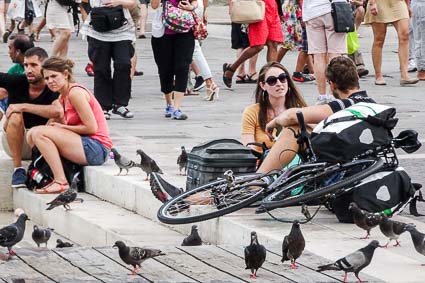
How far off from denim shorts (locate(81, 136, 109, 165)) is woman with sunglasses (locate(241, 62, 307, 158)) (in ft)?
5.79

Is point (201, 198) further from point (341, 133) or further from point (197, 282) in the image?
point (197, 282)

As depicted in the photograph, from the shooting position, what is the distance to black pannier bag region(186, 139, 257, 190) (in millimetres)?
8758

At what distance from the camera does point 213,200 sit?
27.2ft

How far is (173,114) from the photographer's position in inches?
543

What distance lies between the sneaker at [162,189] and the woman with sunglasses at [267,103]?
2.21ft

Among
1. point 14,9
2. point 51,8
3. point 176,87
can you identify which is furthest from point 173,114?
point 14,9

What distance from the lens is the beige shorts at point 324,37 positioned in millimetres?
13641

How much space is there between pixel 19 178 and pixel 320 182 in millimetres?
3817

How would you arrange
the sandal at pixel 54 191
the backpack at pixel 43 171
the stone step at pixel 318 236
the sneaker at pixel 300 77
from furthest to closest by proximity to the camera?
1. the sneaker at pixel 300 77
2. the backpack at pixel 43 171
3. the sandal at pixel 54 191
4. the stone step at pixel 318 236

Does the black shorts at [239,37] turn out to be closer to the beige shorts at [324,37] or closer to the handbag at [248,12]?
the handbag at [248,12]

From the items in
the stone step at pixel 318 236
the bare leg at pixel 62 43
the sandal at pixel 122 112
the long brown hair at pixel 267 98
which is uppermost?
the long brown hair at pixel 267 98

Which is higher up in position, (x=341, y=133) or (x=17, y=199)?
(x=341, y=133)

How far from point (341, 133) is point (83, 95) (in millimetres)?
3236

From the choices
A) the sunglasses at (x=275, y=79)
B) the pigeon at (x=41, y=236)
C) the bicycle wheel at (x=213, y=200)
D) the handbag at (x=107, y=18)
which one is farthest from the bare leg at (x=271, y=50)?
the bicycle wheel at (x=213, y=200)
